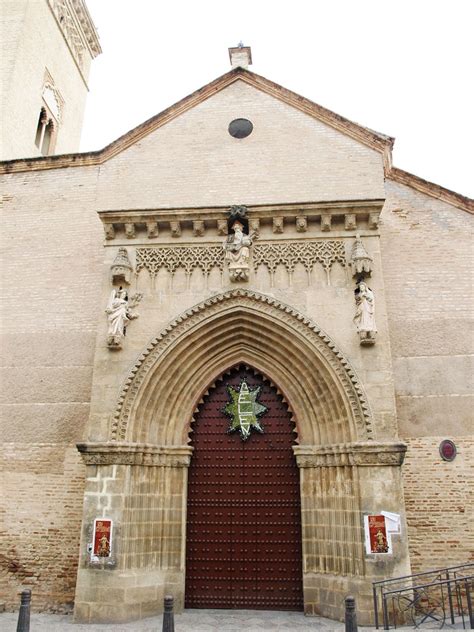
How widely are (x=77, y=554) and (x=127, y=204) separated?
24.5 feet

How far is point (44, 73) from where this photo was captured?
60.7ft

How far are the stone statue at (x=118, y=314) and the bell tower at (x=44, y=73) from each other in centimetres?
792

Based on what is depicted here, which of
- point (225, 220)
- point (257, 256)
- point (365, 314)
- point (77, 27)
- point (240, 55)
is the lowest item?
point (365, 314)

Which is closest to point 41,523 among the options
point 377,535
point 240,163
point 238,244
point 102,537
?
point 102,537

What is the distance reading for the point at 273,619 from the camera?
8.58 metres

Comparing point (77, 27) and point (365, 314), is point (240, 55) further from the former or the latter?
point (77, 27)

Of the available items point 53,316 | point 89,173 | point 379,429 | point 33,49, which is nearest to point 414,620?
point 379,429

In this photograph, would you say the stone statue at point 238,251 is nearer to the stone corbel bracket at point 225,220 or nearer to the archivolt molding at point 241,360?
the stone corbel bracket at point 225,220

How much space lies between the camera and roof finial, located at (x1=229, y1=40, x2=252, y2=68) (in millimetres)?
13609

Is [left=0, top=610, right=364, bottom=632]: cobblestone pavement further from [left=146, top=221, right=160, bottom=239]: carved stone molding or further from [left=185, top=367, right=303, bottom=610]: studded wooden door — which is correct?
[left=146, top=221, right=160, bottom=239]: carved stone molding

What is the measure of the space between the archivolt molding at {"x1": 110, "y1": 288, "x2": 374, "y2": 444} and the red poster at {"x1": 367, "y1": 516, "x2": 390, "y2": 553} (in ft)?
4.61

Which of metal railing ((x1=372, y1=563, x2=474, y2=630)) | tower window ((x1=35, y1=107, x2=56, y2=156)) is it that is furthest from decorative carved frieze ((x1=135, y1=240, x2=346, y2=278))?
tower window ((x1=35, y1=107, x2=56, y2=156))

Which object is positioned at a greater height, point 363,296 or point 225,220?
point 225,220

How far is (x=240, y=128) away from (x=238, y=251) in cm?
399
